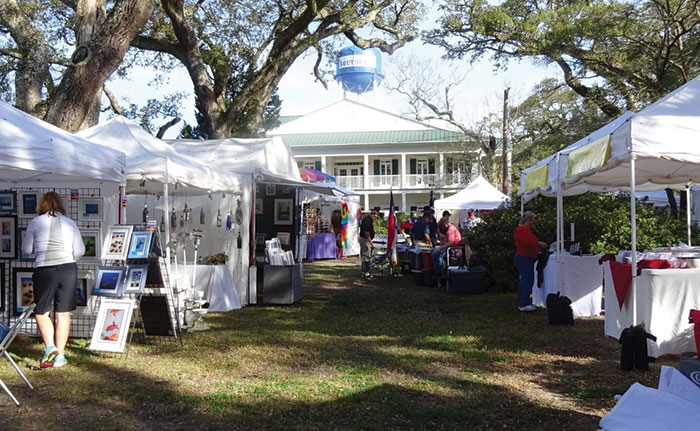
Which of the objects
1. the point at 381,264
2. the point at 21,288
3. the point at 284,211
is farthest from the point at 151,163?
the point at 381,264

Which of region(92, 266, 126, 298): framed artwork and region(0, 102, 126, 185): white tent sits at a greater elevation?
region(0, 102, 126, 185): white tent

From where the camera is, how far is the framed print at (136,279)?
6.40 meters

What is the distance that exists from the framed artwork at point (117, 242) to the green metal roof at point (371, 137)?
34.4 meters

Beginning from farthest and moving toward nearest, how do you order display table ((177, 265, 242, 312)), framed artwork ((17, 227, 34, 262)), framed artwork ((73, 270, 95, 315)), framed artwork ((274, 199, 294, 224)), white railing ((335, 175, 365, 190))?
white railing ((335, 175, 365, 190))
framed artwork ((274, 199, 294, 224))
display table ((177, 265, 242, 312))
framed artwork ((73, 270, 95, 315))
framed artwork ((17, 227, 34, 262))

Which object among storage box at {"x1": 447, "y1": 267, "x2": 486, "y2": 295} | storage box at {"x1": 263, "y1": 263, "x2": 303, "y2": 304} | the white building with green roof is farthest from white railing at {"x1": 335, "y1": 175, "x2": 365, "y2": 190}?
storage box at {"x1": 263, "y1": 263, "x2": 303, "y2": 304}

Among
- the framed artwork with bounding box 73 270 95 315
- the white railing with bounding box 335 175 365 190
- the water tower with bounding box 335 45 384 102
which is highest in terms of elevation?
the water tower with bounding box 335 45 384 102

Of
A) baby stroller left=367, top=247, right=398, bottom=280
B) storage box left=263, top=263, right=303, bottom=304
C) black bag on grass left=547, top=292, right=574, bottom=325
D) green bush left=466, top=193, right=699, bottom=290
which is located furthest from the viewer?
baby stroller left=367, top=247, right=398, bottom=280

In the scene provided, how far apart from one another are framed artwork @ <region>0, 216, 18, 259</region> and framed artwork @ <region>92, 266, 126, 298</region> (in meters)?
1.22

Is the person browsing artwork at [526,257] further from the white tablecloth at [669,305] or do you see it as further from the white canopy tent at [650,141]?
the white tablecloth at [669,305]

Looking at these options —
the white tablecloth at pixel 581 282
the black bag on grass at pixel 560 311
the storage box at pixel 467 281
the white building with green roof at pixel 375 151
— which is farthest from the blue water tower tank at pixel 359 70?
the black bag on grass at pixel 560 311

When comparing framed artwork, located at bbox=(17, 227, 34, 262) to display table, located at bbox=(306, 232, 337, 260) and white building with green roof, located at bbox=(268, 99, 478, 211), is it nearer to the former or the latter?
display table, located at bbox=(306, 232, 337, 260)

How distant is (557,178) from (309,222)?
1244 cm

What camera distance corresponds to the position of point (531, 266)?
29.5 ft

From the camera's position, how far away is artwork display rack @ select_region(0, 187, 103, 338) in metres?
6.93
